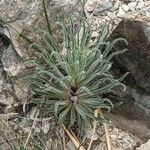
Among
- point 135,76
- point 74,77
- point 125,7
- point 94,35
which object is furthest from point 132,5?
point 74,77

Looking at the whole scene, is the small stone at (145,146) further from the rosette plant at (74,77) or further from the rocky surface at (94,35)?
the rosette plant at (74,77)

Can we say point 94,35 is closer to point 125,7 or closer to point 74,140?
point 125,7

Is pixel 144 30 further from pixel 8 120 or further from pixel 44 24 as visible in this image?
pixel 8 120

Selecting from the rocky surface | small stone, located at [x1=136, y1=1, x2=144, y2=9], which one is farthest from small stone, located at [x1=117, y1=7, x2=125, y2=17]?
small stone, located at [x1=136, y1=1, x2=144, y2=9]

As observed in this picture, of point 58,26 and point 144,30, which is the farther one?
point 58,26

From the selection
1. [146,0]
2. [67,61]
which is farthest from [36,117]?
[146,0]

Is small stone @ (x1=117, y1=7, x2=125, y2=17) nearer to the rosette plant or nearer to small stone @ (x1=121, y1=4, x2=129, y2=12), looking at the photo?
small stone @ (x1=121, y1=4, x2=129, y2=12)

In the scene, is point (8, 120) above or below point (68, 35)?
below
